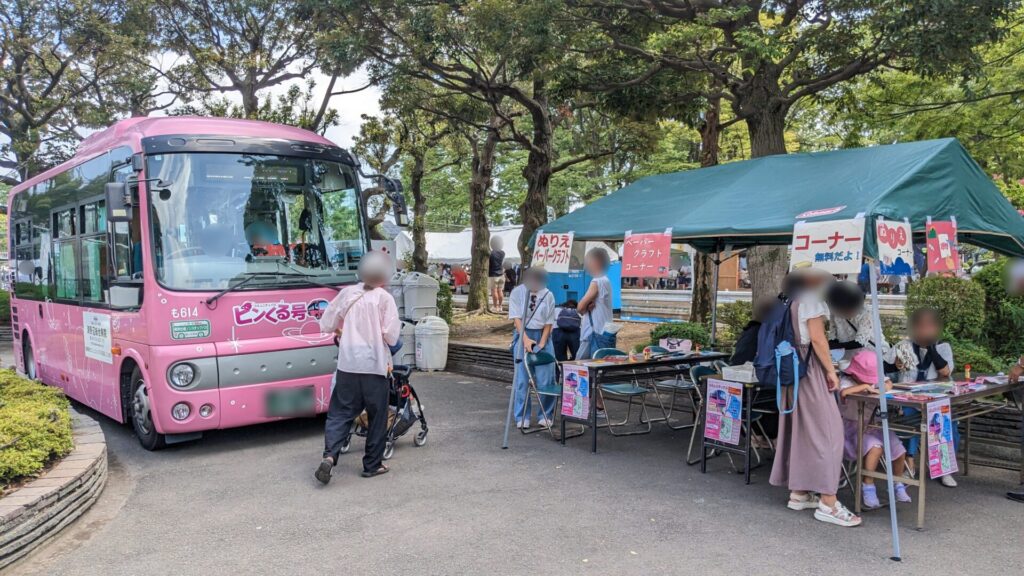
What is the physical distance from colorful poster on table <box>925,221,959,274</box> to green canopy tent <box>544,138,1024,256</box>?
4.0 inches

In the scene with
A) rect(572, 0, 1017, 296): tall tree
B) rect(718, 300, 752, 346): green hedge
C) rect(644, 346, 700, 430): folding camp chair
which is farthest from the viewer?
rect(718, 300, 752, 346): green hedge

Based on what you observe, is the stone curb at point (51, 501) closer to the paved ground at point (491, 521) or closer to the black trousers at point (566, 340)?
the paved ground at point (491, 521)

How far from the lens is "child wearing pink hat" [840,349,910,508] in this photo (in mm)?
5227

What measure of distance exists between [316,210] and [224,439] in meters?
2.71

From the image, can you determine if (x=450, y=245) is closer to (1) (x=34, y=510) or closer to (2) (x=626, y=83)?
(2) (x=626, y=83)

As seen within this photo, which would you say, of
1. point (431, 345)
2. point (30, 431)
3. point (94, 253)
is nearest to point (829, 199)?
point (30, 431)

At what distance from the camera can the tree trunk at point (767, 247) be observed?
1024cm

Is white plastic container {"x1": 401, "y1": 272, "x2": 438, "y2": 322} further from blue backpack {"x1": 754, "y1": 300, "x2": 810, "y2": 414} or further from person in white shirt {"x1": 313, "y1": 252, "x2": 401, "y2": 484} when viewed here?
blue backpack {"x1": 754, "y1": 300, "x2": 810, "y2": 414}

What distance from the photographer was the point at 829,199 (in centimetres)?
560

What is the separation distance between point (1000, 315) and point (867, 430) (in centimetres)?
544

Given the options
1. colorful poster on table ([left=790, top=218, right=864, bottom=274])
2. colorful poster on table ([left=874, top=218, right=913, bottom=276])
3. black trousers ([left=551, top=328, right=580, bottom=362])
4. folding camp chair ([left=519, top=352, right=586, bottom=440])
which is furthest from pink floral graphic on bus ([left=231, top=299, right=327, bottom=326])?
colorful poster on table ([left=874, top=218, right=913, bottom=276])

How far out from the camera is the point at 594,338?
338 inches

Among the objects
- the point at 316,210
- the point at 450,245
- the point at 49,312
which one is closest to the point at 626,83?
the point at 316,210

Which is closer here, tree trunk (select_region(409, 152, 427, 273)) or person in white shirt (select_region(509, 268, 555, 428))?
person in white shirt (select_region(509, 268, 555, 428))
